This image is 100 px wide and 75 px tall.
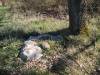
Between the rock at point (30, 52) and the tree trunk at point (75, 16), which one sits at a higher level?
the tree trunk at point (75, 16)

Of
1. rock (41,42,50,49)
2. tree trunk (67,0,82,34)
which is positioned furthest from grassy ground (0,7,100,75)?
tree trunk (67,0,82,34)

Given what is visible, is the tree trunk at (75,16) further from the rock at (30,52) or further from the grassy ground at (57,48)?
the rock at (30,52)

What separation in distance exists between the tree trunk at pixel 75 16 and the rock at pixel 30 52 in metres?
1.24

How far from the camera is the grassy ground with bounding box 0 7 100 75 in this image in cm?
635

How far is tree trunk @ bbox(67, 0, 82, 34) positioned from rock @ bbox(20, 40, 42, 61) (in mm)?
1239

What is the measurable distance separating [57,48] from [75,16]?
1.08 meters

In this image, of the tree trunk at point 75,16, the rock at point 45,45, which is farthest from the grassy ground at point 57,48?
the tree trunk at point 75,16

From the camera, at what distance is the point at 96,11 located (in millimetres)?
9938

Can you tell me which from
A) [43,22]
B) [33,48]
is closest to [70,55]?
[33,48]

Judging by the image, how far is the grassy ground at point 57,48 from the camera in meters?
6.35

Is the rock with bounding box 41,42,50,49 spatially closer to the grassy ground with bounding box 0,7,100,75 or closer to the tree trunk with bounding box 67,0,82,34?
the grassy ground with bounding box 0,7,100,75

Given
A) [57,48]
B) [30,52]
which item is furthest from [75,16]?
[30,52]

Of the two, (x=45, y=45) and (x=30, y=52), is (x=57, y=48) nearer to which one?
(x=45, y=45)

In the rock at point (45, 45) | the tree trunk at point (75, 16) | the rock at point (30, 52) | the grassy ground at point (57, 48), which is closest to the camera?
the grassy ground at point (57, 48)
